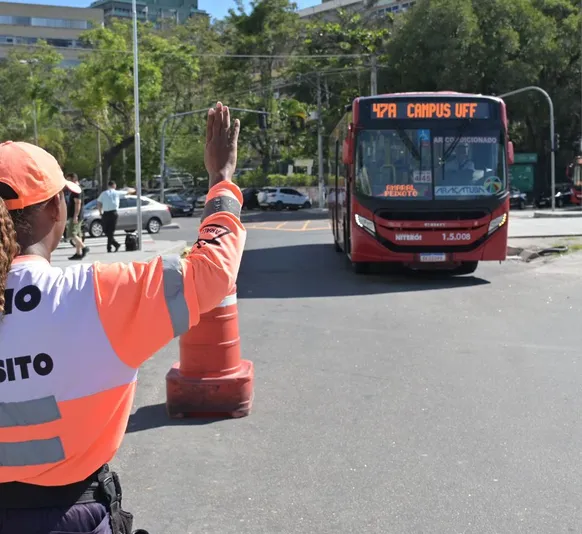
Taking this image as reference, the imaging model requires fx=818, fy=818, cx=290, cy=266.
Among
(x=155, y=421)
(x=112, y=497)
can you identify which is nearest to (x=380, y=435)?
(x=155, y=421)

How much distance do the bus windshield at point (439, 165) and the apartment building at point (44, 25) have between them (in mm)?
96197

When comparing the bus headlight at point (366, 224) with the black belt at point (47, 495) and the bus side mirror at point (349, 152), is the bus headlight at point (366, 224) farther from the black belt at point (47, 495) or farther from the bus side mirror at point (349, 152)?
the black belt at point (47, 495)

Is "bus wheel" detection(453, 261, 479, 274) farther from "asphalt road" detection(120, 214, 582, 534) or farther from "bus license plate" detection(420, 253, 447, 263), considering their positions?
"asphalt road" detection(120, 214, 582, 534)

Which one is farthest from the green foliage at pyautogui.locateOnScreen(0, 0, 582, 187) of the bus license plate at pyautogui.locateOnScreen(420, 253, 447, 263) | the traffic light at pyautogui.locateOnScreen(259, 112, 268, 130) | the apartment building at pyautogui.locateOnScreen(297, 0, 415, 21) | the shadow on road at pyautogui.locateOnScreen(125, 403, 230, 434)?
the shadow on road at pyautogui.locateOnScreen(125, 403, 230, 434)

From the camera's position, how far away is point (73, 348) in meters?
1.95

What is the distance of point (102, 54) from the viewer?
39.9 m

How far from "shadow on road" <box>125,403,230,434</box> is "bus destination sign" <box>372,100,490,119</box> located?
29.5 ft

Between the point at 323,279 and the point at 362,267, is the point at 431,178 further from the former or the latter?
the point at 323,279

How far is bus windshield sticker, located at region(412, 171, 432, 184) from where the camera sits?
14148mm

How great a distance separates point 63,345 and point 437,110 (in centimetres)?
1284

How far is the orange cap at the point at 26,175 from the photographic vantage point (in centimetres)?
202

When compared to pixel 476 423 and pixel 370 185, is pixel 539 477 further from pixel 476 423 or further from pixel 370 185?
pixel 370 185

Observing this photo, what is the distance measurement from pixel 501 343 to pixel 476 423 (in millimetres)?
3132

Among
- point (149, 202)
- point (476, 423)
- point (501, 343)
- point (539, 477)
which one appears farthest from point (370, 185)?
point (149, 202)
